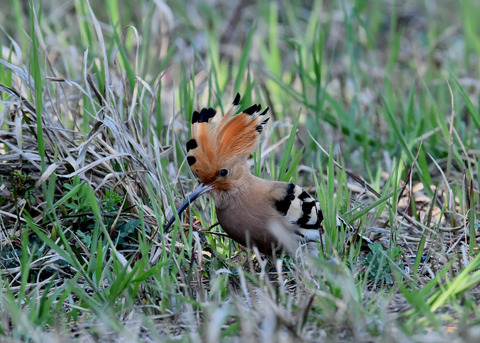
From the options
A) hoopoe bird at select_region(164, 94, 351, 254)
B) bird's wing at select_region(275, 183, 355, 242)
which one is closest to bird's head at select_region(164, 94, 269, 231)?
hoopoe bird at select_region(164, 94, 351, 254)

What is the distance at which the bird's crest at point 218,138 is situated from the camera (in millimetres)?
2797

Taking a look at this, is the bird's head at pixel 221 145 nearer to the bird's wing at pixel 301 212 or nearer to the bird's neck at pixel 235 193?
the bird's neck at pixel 235 193

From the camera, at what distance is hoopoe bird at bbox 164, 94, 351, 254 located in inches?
109

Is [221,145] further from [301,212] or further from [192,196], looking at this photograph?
[301,212]

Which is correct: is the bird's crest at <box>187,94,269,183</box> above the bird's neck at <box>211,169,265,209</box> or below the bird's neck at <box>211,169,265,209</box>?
above

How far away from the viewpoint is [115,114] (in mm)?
2947

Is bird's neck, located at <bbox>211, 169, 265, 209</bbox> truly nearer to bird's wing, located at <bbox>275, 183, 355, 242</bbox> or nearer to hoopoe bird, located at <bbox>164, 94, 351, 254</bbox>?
hoopoe bird, located at <bbox>164, 94, 351, 254</bbox>

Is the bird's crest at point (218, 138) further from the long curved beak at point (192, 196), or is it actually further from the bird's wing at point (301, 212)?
the bird's wing at point (301, 212)

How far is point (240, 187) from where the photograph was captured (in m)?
2.85

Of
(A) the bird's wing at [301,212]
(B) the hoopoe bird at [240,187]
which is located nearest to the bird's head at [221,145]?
(B) the hoopoe bird at [240,187]

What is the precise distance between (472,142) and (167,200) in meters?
1.83

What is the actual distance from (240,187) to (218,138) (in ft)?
0.72

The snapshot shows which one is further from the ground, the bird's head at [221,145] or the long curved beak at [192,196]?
the bird's head at [221,145]

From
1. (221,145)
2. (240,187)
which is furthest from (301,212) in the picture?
(221,145)
